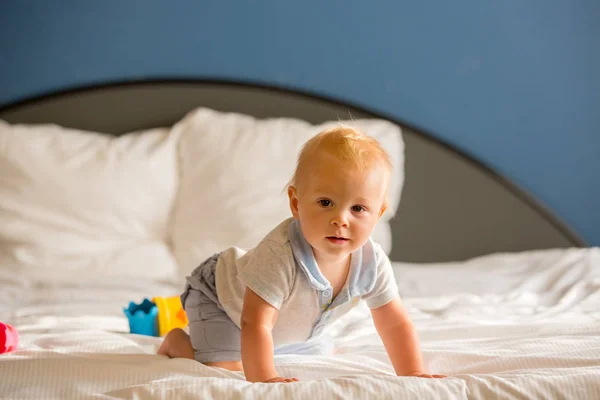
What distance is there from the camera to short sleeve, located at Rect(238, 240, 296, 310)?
119 centimetres

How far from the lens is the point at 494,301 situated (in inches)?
71.9

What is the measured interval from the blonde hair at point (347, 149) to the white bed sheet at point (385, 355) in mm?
308

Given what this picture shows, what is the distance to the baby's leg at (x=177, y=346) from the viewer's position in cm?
132

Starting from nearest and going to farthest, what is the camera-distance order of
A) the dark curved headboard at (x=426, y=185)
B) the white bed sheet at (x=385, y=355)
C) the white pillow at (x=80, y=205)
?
the white bed sheet at (x=385, y=355) < the white pillow at (x=80, y=205) < the dark curved headboard at (x=426, y=185)

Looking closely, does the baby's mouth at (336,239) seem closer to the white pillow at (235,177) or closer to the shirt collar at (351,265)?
the shirt collar at (351,265)

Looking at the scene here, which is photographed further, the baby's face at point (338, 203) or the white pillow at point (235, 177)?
the white pillow at point (235, 177)

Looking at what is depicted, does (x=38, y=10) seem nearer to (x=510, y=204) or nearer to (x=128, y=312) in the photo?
(x=128, y=312)

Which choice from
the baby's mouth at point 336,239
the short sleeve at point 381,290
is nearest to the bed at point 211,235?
the short sleeve at point 381,290

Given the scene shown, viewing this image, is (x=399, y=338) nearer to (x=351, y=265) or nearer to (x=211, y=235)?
(x=351, y=265)

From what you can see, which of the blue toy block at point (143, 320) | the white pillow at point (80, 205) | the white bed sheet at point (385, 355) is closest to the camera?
the white bed sheet at point (385, 355)

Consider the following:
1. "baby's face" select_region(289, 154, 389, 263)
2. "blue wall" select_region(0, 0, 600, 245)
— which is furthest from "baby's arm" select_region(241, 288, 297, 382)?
"blue wall" select_region(0, 0, 600, 245)

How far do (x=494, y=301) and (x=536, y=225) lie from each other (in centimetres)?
71

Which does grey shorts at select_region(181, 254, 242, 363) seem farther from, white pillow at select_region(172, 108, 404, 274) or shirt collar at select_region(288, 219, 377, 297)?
white pillow at select_region(172, 108, 404, 274)

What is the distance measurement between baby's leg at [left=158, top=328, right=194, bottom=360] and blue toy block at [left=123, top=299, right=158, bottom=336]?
20 centimetres
